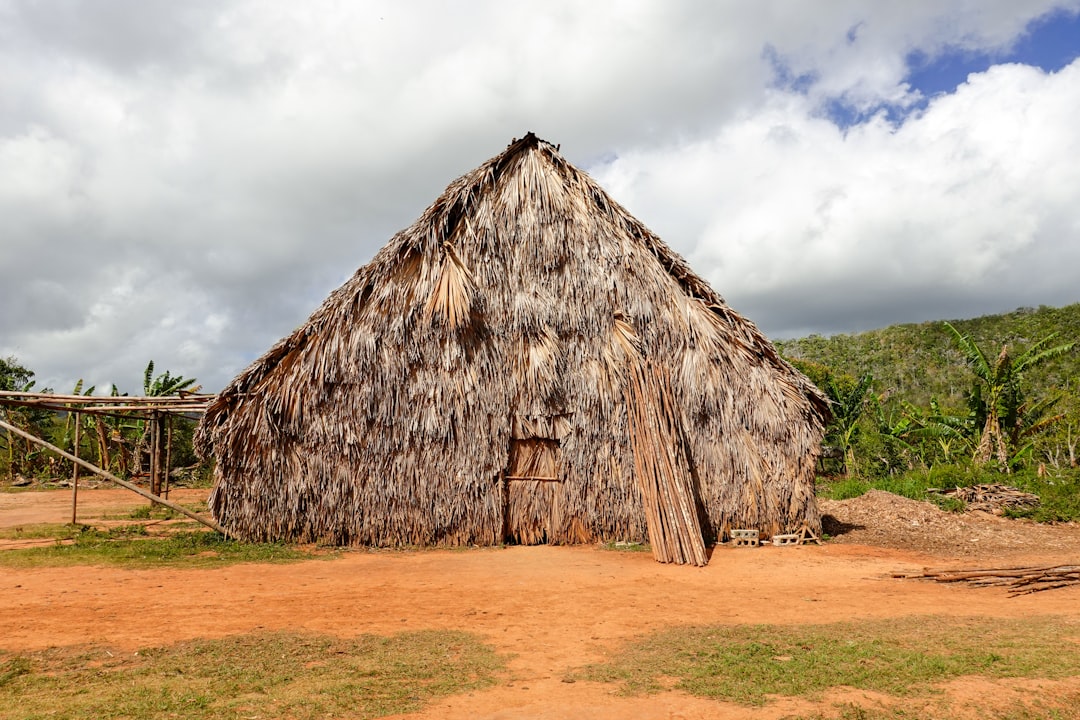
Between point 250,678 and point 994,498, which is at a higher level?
point 994,498

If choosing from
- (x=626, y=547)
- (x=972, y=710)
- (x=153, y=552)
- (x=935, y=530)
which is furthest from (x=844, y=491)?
(x=153, y=552)

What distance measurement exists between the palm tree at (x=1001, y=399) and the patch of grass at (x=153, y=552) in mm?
14458

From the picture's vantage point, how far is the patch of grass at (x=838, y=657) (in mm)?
4305

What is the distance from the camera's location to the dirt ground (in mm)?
4184

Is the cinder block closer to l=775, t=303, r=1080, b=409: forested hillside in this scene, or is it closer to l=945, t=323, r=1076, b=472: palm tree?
l=945, t=323, r=1076, b=472: palm tree

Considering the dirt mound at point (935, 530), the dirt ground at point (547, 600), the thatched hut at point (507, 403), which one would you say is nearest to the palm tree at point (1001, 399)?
the dirt mound at point (935, 530)

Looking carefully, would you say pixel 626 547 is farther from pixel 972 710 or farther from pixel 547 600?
pixel 972 710

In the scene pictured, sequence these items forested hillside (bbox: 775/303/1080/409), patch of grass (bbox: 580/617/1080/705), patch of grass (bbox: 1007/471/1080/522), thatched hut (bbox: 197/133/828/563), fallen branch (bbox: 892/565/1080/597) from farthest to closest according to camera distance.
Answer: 1. forested hillside (bbox: 775/303/1080/409)
2. patch of grass (bbox: 1007/471/1080/522)
3. thatched hut (bbox: 197/133/828/563)
4. fallen branch (bbox: 892/565/1080/597)
5. patch of grass (bbox: 580/617/1080/705)

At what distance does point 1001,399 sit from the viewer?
14570 millimetres

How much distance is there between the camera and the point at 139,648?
202 inches

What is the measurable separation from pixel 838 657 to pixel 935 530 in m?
7.98

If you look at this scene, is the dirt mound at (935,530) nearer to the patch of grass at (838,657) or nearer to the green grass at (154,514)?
the patch of grass at (838,657)

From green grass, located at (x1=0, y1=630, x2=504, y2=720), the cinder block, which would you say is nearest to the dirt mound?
the cinder block

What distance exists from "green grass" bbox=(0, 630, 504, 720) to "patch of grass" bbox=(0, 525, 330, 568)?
3.96 m
